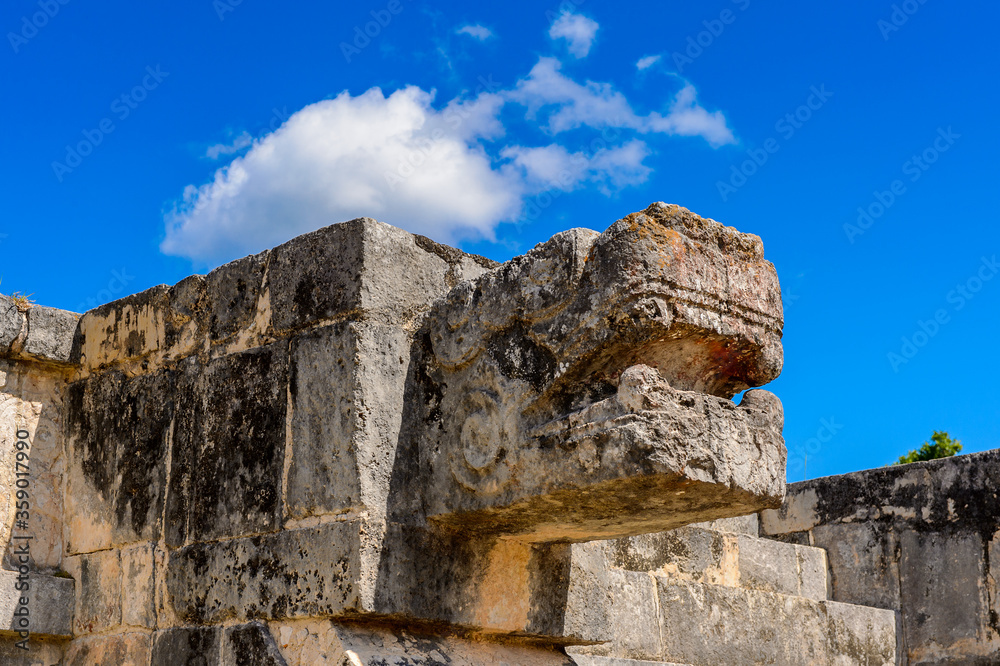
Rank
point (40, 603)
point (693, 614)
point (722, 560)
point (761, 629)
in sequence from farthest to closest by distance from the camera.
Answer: point (722, 560), point (761, 629), point (693, 614), point (40, 603)

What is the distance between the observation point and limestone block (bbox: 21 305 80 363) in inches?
188

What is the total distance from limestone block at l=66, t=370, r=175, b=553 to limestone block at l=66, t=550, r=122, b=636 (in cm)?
6

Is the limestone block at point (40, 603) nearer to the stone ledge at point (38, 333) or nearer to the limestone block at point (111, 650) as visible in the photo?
the limestone block at point (111, 650)

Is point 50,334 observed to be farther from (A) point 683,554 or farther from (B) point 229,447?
(A) point 683,554

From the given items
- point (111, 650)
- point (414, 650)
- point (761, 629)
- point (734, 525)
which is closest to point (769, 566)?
point (734, 525)

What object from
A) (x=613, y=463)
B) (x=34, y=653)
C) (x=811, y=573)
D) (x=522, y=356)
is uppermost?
(x=522, y=356)

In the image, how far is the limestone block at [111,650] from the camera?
14.0 feet

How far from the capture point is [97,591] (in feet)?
14.9

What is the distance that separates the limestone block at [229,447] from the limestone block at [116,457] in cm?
12

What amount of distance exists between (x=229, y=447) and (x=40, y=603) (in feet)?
3.72

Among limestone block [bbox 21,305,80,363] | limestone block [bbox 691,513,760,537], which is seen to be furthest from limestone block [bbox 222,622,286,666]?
limestone block [bbox 691,513,760,537]

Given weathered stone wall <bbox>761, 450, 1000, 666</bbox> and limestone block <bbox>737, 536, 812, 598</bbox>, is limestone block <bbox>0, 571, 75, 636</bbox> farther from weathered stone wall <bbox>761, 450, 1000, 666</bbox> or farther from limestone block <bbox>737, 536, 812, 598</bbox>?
weathered stone wall <bbox>761, 450, 1000, 666</bbox>

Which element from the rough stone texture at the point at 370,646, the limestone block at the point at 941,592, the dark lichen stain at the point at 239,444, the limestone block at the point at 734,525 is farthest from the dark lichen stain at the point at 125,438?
the limestone block at the point at 941,592

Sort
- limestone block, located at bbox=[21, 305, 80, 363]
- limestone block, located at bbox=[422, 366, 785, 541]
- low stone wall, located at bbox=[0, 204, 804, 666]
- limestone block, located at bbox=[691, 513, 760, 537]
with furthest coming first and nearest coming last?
1. limestone block, located at bbox=[691, 513, 760, 537]
2. limestone block, located at bbox=[21, 305, 80, 363]
3. low stone wall, located at bbox=[0, 204, 804, 666]
4. limestone block, located at bbox=[422, 366, 785, 541]
